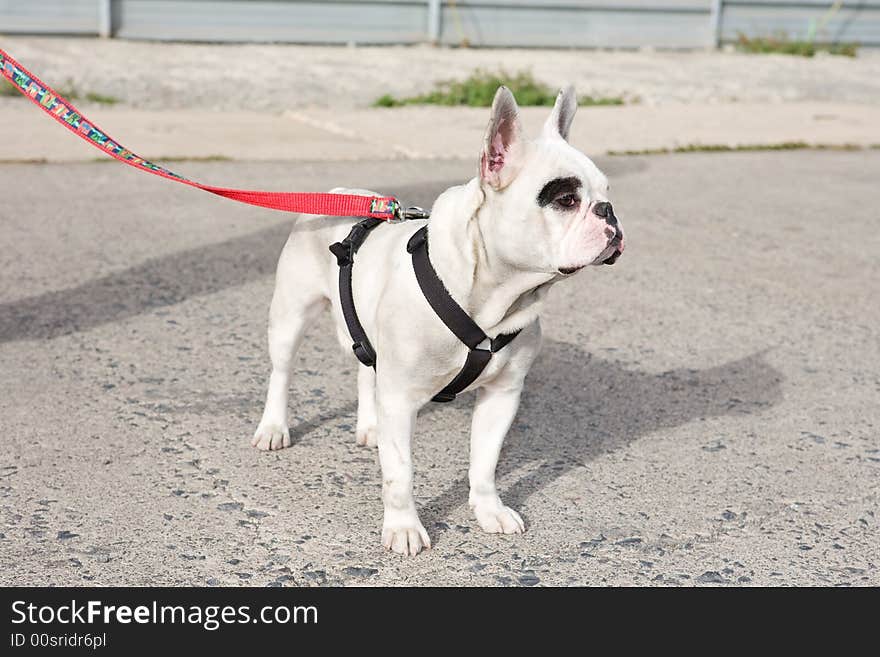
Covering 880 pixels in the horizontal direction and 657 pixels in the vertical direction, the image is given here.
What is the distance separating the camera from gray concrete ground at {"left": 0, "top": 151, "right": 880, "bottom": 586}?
12.3ft

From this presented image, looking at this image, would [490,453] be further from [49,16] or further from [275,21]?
[275,21]

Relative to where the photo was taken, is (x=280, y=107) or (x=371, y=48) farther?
(x=371, y=48)

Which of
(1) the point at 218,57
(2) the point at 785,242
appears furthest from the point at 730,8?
(2) the point at 785,242

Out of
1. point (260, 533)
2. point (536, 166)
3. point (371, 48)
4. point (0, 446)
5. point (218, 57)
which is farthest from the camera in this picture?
point (371, 48)

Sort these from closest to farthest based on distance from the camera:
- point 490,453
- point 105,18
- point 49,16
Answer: point 490,453
point 49,16
point 105,18

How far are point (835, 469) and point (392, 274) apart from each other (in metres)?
1.93

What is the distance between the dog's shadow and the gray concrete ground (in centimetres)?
1

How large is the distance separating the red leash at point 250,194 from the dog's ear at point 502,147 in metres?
0.77

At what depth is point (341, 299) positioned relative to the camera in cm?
394

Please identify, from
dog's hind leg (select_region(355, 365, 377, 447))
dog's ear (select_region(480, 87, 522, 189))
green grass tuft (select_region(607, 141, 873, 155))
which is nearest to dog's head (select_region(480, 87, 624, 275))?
dog's ear (select_region(480, 87, 522, 189))

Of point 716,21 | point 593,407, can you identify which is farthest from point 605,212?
point 716,21

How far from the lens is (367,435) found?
4.56 metres

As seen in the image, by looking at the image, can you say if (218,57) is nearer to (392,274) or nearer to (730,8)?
(730,8)

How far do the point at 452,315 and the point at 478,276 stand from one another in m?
0.13
